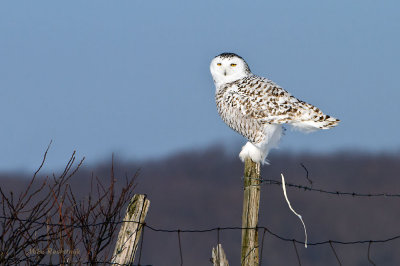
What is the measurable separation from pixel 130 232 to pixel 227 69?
10.1ft

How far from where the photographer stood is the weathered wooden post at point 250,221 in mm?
5418

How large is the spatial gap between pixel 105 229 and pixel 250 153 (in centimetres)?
208

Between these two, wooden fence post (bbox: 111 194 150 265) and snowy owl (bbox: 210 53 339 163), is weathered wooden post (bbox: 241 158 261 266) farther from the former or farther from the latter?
wooden fence post (bbox: 111 194 150 265)

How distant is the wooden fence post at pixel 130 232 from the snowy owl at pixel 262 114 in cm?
176

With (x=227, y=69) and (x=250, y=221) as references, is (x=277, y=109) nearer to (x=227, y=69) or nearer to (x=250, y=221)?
(x=227, y=69)

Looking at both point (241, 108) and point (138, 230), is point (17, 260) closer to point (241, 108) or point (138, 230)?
point (138, 230)

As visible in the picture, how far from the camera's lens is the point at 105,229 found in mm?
4715

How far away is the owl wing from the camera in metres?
6.57

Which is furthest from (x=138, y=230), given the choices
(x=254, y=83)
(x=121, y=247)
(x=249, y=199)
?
(x=254, y=83)

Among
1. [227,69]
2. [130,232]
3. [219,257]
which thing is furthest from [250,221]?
[227,69]

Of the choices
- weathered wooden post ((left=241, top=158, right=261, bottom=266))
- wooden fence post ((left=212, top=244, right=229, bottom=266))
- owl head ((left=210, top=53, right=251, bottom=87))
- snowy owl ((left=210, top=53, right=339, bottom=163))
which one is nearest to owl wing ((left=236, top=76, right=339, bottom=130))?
snowy owl ((left=210, top=53, right=339, bottom=163))

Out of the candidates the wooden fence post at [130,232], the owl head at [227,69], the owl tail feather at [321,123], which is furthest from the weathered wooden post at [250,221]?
the owl head at [227,69]

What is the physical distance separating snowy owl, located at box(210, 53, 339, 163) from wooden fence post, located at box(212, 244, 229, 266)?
137cm

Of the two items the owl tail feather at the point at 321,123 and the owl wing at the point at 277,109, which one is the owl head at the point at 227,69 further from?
the owl tail feather at the point at 321,123
